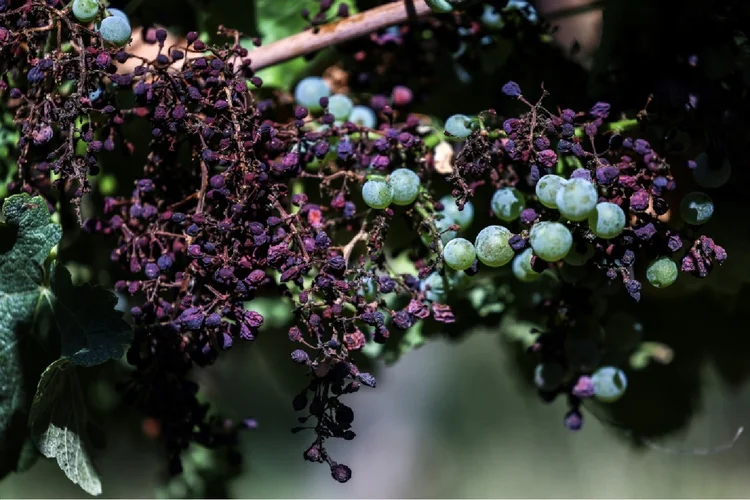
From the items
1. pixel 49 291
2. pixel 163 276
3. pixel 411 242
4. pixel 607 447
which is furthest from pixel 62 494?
pixel 607 447

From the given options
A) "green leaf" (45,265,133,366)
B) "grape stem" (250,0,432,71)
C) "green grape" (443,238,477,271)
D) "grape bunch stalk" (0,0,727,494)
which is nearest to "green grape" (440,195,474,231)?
"grape bunch stalk" (0,0,727,494)

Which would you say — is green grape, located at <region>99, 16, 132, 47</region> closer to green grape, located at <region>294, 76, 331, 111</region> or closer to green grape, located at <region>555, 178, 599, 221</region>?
green grape, located at <region>294, 76, 331, 111</region>

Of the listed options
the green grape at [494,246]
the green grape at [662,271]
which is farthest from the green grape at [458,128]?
the green grape at [662,271]

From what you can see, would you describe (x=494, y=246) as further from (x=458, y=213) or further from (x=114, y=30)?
(x=114, y=30)

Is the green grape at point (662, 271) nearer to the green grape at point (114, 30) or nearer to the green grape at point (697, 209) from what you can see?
the green grape at point (697, 209)

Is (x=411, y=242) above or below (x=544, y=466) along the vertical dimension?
above

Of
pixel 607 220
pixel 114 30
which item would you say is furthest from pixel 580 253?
pixel 114 30

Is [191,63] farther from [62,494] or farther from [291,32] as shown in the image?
[62,494]

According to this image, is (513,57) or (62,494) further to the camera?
(62,494)
